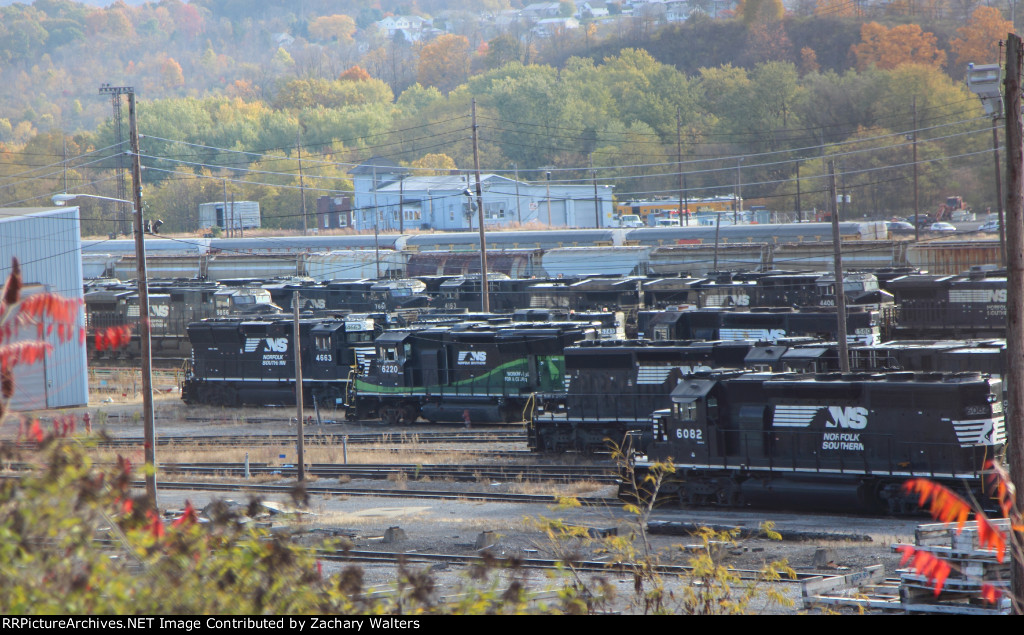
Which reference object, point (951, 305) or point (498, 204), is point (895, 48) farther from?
point (951, 305)

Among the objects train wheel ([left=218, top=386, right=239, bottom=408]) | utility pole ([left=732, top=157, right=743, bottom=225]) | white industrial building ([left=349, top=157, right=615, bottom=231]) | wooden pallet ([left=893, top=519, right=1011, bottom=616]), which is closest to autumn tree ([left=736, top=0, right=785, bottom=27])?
utility pole ([left=732, top=157, right=743, bottom=225])

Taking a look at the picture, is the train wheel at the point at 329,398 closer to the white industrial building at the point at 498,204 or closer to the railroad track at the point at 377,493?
the railroad track at the point at 377,493

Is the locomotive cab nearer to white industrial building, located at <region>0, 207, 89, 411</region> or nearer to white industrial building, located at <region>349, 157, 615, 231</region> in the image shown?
white industrial building, located at <region>0, 207, 89, 411</region>

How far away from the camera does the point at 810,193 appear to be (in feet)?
261

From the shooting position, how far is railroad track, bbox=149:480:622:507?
20442 millimetres

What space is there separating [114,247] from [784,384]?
70.0 metres

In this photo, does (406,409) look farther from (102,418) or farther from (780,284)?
(780,284)

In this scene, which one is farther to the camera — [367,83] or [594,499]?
[367,83]

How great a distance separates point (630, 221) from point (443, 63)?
369 feet

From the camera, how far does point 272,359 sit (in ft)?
117

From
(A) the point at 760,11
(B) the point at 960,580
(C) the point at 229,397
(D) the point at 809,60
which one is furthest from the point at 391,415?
(A) the point at 760,11

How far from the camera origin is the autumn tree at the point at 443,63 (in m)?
185

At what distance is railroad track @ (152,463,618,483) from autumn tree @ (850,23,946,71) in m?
94.5

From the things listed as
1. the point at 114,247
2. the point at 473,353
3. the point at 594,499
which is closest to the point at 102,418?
the point at 473,353
